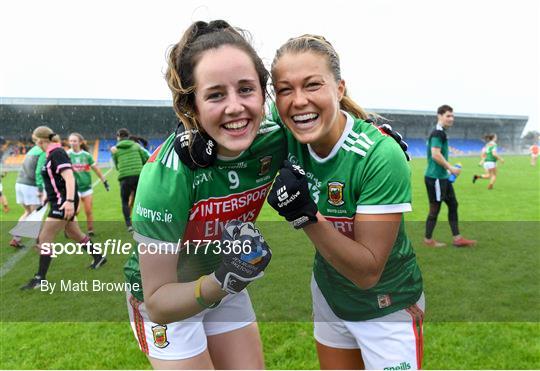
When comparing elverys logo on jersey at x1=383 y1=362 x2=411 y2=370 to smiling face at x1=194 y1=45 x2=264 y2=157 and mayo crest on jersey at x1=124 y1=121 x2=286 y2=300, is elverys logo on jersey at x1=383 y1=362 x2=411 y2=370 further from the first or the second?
smiling face at x1=194 y1=45 x2=264 y2=157

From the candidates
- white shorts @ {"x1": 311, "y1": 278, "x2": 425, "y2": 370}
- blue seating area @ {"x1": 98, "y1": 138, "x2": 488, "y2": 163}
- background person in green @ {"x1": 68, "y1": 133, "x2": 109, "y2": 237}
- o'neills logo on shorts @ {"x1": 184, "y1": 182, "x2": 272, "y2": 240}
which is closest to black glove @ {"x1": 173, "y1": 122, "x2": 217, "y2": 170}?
o'neills logo on shorts @ {"x1": 184, "y1": 182, "x2": 272, "y2": 240}

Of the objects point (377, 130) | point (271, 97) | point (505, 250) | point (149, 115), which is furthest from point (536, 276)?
point (149, 115)

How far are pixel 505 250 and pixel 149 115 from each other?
3223 centimetres

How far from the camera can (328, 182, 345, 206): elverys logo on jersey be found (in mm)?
1938

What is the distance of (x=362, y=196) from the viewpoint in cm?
185

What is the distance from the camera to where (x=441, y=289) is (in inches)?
192

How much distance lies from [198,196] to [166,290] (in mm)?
421

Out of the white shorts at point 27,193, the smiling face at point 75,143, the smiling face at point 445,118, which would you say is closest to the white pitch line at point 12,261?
the white shorts at point 27,193

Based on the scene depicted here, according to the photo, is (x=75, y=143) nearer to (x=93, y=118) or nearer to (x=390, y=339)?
(x=390, y=339)

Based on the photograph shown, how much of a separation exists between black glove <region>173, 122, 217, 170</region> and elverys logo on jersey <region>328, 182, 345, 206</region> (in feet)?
1.82

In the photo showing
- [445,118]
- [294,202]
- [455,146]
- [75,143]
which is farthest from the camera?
[455,146]

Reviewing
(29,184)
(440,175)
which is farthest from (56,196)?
(440,175)

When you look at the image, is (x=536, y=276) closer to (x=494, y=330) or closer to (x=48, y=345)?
(x=494, y=330)

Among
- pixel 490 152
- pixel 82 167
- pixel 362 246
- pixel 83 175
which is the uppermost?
pixel 362 246
